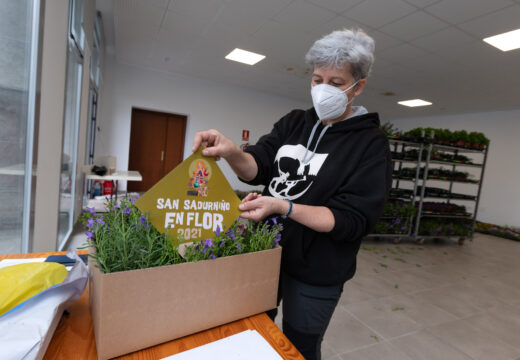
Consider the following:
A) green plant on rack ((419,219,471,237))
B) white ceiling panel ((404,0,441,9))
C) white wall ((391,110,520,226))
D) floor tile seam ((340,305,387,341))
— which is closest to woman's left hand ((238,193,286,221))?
floor tile seam ((340,305,387,341))

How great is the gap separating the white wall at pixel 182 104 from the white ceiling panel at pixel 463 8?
5.23 meters

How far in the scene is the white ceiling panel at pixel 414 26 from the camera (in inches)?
131

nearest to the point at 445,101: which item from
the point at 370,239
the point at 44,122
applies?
the point at 370,239

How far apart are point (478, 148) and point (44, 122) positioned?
20.7 feet

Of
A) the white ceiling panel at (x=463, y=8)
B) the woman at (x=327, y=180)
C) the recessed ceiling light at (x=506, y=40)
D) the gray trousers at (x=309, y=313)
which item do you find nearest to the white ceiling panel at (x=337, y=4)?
the white ceiling panel at (x=463, y=8)

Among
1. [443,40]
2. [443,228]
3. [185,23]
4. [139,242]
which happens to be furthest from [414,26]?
[139,242]

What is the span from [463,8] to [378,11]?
2.83 feet

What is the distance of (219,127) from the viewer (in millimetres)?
7516

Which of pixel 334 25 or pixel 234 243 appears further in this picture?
pixel 334 25

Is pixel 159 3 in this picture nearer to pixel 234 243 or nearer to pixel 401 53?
pixel 401 53

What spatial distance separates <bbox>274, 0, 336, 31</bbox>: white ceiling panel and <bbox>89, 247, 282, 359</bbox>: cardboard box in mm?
3512

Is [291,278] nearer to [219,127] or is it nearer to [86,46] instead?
[86,46]

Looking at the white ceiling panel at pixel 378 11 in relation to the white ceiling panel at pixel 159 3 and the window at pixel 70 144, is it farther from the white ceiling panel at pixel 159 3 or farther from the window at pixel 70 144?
the window at pixel 70 144

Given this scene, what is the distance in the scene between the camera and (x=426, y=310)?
261cm
